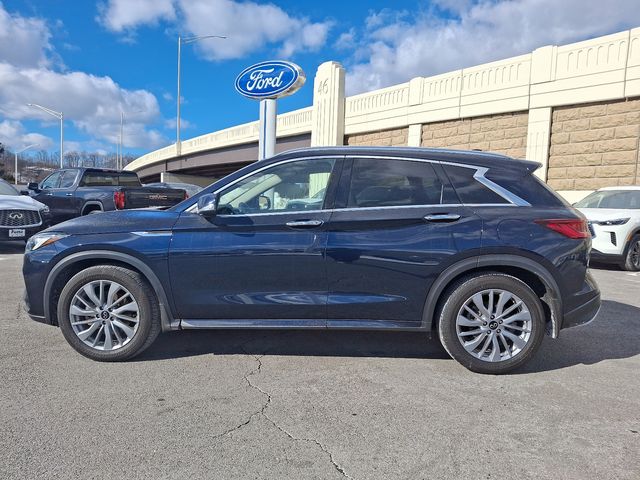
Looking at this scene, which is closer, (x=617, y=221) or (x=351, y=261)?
(x=351, y=261)

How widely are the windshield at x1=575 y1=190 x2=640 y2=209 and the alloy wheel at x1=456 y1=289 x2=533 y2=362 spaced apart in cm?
729

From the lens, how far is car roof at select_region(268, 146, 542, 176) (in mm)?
3820

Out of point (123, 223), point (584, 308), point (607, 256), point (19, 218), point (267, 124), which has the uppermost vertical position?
point (267, 124)

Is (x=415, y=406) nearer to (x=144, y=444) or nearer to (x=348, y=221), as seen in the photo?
(x=348, y=221)

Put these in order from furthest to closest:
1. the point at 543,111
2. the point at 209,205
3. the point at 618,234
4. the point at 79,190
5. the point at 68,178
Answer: the point at 543,111, the point at 68,178, the point at 79,190, the point at 618,234, the point at 209,205

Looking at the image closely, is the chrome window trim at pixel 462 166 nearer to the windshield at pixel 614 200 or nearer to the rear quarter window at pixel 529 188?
the rear quarter window at pixel 529 188

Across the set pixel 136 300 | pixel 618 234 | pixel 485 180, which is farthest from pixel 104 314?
pixel 618 234

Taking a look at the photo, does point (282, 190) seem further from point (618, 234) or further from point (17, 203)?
point (17, 203)

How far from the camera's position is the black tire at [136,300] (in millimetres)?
3715

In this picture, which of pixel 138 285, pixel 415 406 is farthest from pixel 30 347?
pixel 415 406

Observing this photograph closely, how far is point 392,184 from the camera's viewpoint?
378cm

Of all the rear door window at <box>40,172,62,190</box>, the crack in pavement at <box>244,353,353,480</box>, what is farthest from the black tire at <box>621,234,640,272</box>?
the rear door window at <box>40,172,62,190</box>

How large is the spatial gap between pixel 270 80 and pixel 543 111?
946cm

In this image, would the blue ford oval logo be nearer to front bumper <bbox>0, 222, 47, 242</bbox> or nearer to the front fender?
front bumper <bbox>0, 222, 47, 242</bbox>
